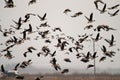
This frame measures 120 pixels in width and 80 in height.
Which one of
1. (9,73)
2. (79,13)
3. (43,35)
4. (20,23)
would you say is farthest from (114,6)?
(9,73)

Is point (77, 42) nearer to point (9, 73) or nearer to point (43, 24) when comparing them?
point (43, 24)

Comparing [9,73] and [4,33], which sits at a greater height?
[9,73]

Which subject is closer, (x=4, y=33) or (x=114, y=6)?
(x=114, y=6)

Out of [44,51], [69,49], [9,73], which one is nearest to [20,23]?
[44,51]

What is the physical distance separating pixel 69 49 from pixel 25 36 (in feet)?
9.83

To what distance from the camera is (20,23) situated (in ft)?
62.4

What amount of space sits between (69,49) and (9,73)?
2936 cm

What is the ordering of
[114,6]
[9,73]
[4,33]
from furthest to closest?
1. [9,73]
2. [4,33]
3. [114,6]

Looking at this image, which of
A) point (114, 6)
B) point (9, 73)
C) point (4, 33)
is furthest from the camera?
point (9, 73)

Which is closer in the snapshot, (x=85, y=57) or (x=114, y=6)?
(x=114, y=6)

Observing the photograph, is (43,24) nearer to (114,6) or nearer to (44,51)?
(44,51)

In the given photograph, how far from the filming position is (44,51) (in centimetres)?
1933

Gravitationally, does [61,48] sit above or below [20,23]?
below

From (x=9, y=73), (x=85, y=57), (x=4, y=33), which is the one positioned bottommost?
(x=85, y=57)
